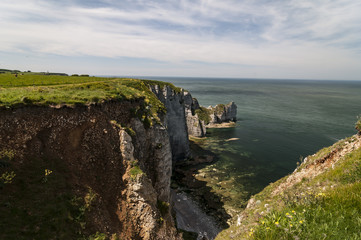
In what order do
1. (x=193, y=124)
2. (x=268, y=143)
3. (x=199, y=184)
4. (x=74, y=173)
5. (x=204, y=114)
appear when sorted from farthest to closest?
(x=204, y=114), (x=193, y=124), (x=268, y=143), (x=199, y=184), (x=74, y=173)

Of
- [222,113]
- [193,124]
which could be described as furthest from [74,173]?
[222,113]

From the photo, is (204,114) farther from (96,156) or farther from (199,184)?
(96,156)

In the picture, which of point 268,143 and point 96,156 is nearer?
point 96,156

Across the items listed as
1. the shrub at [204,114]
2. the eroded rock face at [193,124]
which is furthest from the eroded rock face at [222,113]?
the eroded rock face at [193,124]

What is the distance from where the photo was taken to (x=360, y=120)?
Result: 1764cm

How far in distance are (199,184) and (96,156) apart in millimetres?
33048

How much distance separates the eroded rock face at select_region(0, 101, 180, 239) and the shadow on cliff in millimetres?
19228

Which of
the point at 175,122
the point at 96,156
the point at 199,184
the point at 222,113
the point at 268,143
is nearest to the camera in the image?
the point at 96,156

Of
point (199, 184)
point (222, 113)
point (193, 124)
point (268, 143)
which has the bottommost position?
point (199, 184)

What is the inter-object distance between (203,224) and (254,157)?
3471 centimetres

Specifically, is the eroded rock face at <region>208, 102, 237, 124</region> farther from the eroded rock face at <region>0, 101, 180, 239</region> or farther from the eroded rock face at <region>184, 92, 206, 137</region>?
the eroded rock face at <region>0, 101, 180, 239</region>

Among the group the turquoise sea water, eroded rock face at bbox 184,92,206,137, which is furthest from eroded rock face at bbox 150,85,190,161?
eroded rock face at bbox 184,92,206,137

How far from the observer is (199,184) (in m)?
45.9

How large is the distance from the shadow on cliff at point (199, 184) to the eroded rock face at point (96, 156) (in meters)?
19.2
